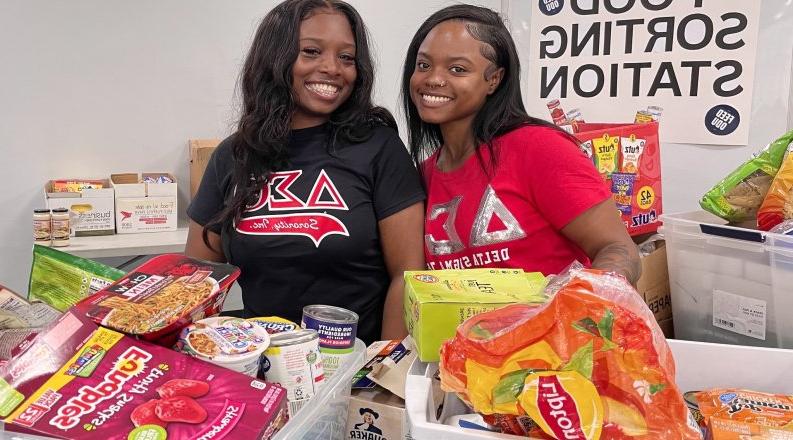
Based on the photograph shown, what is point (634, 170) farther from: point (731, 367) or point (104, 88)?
point (104, 88)

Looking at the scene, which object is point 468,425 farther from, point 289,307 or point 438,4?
point 438,4

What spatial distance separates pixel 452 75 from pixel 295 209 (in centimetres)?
51

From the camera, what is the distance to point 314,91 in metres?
1.66

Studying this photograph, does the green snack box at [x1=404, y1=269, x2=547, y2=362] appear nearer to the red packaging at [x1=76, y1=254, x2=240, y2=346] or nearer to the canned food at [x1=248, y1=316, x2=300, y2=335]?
the canned food at [x1=248, y1=316, x2=300, y2=335]

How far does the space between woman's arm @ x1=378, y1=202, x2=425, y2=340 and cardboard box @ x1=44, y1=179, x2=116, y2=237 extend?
83.7 inches

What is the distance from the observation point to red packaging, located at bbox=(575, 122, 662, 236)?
1.74 metres

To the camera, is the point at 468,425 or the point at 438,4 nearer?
the point at 468,425

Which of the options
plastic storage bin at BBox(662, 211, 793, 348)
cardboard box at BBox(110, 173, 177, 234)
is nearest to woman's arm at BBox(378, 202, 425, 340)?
plastic storage bin at BBox(662, 211, 793, 348)

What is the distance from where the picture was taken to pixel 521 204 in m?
1.47

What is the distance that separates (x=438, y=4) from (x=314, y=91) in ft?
8.86

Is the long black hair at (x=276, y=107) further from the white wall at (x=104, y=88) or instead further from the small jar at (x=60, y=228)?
the white wall at (x=104, y=88)

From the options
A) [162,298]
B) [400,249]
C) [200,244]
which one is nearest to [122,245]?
[200,244]

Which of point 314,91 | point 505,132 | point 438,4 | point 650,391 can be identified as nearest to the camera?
point 650,391

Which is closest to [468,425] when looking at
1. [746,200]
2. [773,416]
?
[773,416]
